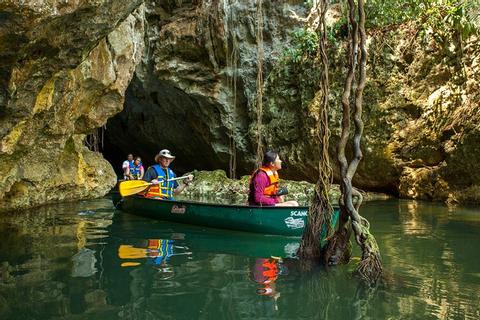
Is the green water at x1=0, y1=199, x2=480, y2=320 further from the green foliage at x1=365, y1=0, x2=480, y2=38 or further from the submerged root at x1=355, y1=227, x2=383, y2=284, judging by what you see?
the green foliage at x1=365, y1=0, x2=480, y2=38

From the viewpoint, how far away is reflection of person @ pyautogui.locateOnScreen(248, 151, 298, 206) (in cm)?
746

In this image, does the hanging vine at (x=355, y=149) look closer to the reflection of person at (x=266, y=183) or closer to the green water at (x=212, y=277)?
the green water at (x=212, y=277)

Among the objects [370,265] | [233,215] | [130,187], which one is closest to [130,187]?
[130,187]

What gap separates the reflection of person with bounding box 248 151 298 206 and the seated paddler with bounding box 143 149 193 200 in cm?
262

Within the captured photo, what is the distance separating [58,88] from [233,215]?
398 cm

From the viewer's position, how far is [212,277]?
5.11 m

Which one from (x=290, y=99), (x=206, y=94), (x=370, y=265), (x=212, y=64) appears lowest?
(x=370, y=265)

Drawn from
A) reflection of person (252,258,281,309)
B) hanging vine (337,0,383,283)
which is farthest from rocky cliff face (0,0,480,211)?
reflection of person (252,258,281,309)

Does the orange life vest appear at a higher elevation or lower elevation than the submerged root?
higher

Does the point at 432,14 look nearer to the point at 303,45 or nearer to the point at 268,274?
A: the point at 303,45

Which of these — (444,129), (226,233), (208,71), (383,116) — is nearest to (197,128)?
(208,71)

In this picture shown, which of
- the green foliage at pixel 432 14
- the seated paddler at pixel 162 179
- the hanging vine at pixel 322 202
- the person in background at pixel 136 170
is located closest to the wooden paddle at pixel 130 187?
the seated paddler at pixel 162 179

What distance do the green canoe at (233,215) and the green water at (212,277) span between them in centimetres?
18

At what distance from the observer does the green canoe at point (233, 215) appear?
7488 mm
